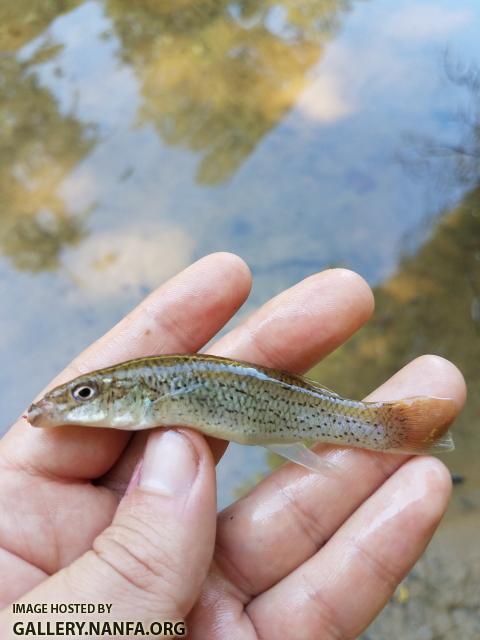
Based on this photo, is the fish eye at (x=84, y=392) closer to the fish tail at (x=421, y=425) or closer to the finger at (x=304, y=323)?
the finger at (x=304, y=323)

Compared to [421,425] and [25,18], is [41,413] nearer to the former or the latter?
[421,425]

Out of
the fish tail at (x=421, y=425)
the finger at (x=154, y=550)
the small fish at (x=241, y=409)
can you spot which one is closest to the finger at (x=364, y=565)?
the fish tail at (x=421, y=425)

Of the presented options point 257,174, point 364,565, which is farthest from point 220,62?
point 364,565

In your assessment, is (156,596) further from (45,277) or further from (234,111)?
(234,111)

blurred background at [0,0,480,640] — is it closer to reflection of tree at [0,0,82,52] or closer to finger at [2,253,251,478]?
reflection of tree at [0,0,82,52]

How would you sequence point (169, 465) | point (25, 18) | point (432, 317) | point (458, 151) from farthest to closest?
point (25, 18)
point (458, 151)
point (432, 317)
point (169, 465)

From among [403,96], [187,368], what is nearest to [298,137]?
[403,96]

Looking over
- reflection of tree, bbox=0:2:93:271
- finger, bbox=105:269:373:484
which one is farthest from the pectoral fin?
reflection of tree, bbox=0:2:93:271
